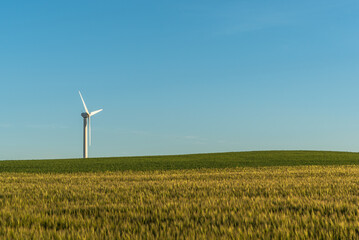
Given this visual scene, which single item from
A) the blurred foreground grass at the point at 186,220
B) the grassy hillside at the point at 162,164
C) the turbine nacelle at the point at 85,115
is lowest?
the grassy hillside at the point at 162,164

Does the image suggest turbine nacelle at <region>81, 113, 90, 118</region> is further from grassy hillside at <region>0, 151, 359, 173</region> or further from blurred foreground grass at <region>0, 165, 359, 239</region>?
blurred foreground grass at <region>0, 165, 359, 239</region>

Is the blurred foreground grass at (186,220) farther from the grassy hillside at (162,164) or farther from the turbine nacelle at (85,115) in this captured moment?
the turbine nacelle at (85,115)

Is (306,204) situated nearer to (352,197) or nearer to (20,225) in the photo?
(352,197)

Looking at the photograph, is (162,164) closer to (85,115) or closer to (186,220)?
(85,115)

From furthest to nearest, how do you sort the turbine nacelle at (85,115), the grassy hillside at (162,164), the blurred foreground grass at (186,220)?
the turbine nacelle at (85,115), the grassy hillside at (162,164), the blurred foreground grass at (186,220)

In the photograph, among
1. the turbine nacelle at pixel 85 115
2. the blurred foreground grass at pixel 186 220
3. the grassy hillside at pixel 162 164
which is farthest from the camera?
the turbine nacelle at pixel 85 115

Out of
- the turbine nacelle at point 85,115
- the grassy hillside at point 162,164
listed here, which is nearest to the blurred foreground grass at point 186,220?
the grassy hillside at point 162,164


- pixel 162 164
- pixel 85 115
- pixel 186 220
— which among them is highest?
pixel 85 115

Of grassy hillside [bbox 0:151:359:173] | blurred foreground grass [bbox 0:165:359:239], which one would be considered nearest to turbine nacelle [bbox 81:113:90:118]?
grassy hillside [bbox 0:151:359:173]

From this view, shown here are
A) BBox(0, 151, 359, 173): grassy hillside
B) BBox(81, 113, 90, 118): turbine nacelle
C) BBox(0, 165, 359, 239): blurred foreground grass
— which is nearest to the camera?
BBox(0, 165, 359, 239): blurred foreground grass

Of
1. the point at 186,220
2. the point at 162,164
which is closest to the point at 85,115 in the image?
the point at 162,164

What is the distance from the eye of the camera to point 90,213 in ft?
28.4

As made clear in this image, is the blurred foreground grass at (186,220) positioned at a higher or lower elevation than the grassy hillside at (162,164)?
higher

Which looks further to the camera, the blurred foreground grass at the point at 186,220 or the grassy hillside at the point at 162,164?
the grassy hillside at the point at 162,164
